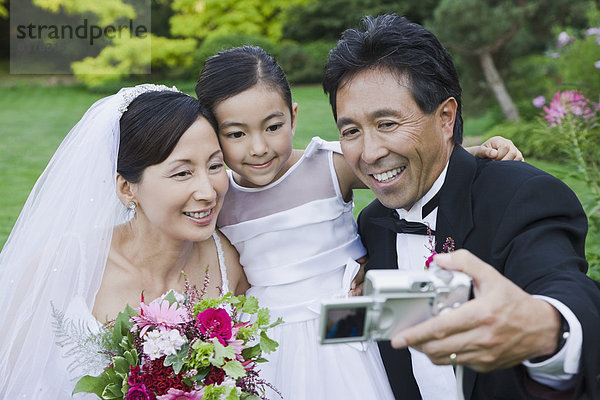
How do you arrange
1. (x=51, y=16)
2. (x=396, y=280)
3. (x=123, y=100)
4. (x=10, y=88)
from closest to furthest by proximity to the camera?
1. (x=396, y=280)
2. (x=123, y=100)
3. (x=10, y=88)
4. (x=51, y=16)

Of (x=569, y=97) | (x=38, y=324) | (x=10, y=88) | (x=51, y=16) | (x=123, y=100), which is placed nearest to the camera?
(x=38, y=324)

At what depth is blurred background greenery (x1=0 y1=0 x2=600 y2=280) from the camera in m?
7.94

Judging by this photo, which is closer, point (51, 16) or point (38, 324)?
point (38, 324)

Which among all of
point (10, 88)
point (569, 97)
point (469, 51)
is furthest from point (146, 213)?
point (10, 88)

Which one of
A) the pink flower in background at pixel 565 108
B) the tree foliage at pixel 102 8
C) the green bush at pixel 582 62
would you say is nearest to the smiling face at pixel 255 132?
the pink flower in background at pixel 565 108

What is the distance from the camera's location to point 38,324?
2828 millimetres

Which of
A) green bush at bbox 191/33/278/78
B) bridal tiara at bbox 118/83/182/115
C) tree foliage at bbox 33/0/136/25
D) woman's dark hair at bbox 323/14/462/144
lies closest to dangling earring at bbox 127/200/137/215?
bridal tiara at bbox 118/83/182/115

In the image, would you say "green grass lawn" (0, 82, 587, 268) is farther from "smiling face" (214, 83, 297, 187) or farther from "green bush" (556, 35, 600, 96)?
"smiling face" (214, 83, 297, 187)

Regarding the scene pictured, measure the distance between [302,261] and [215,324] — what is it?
39.6 inches

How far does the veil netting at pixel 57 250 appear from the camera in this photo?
2.82 meters

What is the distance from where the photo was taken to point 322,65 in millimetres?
17609

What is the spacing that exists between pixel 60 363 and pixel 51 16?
2039 centimetres

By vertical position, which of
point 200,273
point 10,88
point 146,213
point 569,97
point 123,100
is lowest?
point 200,273

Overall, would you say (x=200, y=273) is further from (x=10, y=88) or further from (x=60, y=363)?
(x=10, y=88)
